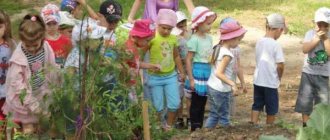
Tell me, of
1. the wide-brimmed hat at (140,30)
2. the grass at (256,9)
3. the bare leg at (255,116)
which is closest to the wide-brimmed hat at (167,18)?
the wide-brimmed hat at (140,30)

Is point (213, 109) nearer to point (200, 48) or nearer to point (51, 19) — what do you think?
point (200, 48)

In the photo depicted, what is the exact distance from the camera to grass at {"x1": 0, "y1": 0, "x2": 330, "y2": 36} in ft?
43.6

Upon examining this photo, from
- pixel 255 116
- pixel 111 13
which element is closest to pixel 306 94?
pixel 255 116

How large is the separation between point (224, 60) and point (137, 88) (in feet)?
4.88

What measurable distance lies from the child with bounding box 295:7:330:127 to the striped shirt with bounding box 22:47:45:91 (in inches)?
113

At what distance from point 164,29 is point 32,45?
1.76m

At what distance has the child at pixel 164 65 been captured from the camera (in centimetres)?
642

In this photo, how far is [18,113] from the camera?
4.97m

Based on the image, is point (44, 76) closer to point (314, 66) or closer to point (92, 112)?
point (92, 112)

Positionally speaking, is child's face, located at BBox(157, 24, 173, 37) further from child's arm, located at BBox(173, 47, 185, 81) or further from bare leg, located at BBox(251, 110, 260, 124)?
bare leg, located at BBox(251, 110, 260, 124)

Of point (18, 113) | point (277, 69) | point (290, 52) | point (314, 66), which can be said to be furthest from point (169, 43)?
point (290, 52)

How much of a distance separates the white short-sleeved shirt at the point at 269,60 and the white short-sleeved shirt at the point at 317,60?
400 mm

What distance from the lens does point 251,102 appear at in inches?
331

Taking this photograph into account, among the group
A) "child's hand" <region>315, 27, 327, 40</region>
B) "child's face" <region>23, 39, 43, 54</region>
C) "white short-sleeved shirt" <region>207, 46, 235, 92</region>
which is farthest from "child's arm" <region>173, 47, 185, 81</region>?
"child's face" <region>23, 39, 43, 54</region>
